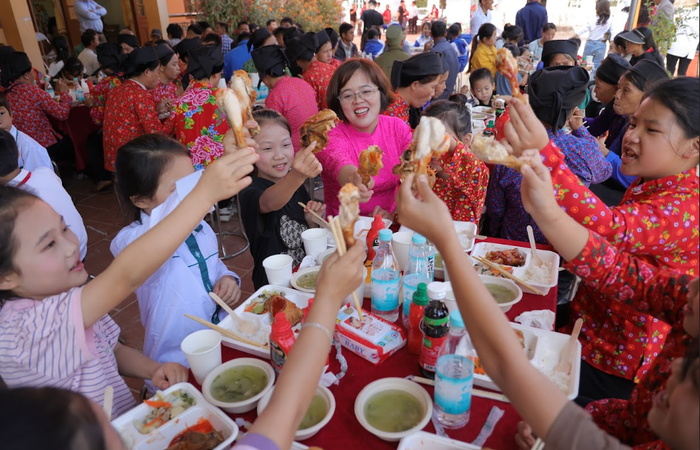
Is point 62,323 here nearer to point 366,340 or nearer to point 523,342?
point 366,340

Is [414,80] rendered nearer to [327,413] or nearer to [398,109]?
[398,109]

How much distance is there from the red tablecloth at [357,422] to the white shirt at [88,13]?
503 inches

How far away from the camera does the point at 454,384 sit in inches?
57.9

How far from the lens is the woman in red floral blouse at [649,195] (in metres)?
1.90

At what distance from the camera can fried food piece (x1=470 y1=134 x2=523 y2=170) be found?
5.76 ft

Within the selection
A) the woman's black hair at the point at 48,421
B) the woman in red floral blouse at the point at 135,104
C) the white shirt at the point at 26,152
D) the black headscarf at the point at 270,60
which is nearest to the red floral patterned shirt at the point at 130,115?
the woman in red floral blouse at the point at 135,104

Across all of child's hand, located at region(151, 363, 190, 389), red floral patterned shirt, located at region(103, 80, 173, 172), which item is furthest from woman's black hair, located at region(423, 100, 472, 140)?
red floral patterned shirt, located at region(103, 80, 173, 172)

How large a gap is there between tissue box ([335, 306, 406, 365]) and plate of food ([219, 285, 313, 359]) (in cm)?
24

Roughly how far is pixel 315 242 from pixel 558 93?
2104 mm

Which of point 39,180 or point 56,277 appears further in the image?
point 39,180

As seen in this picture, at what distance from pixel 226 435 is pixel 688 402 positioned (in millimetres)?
1362

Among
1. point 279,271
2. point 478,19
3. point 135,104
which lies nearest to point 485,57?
point 478,19

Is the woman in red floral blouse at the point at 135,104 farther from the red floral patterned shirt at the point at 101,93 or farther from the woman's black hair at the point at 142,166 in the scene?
the woman's black hair at the point at 142,166

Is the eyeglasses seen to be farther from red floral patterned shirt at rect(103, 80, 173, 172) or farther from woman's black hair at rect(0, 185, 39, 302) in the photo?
red floral patterned shirt at rect(103, 80, 173, 172)
